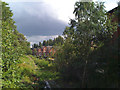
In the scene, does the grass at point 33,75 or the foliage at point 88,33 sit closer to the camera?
the foliage at point 88,33

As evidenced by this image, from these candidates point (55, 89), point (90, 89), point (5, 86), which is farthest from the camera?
point (55, 89)

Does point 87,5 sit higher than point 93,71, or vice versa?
point 87,5

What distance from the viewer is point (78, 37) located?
7.53 metres

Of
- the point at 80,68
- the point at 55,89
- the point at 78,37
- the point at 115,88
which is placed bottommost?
the point at 55,89

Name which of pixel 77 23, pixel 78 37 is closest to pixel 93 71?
pixel 78 37

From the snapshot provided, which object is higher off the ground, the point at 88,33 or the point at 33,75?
the point at 88,33

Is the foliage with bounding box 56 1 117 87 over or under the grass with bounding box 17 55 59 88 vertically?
over

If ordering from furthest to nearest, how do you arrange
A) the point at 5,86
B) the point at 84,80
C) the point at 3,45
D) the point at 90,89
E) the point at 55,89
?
the point at 84,80
the point at 55,89
the point at 90,89
the point at 3,45
the point at 5,86

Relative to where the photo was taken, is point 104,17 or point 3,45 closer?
point 3,45

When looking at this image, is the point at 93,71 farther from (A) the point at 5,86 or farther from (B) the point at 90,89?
(A) the point at 5,86

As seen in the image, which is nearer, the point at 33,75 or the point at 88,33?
the point at 88,33

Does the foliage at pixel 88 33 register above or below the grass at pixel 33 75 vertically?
above

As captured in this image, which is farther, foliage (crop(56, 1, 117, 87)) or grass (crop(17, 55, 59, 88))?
grass (crop(17, 55, 59, 88))

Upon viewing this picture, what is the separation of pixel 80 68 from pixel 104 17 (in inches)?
164
